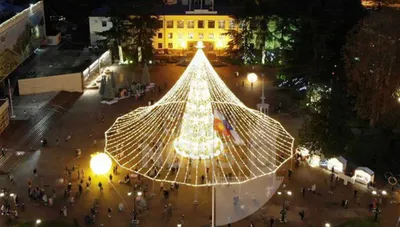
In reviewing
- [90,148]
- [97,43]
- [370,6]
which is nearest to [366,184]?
[90,148]

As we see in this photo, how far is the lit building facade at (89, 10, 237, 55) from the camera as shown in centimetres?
7044

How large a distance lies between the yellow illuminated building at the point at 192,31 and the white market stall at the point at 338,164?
116ft

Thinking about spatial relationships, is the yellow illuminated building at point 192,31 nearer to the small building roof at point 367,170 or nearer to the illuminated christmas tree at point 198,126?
the illuminated christmas tree at point 198,126

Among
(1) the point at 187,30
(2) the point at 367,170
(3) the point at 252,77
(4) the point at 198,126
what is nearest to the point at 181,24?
(1) the point at 187,30

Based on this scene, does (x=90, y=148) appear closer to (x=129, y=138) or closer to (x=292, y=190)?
(x=129, y=138)

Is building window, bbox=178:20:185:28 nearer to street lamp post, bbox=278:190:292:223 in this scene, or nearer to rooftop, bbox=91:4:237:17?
rooftop, bbox=91:4:237:17

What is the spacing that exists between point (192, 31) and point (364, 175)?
129ft

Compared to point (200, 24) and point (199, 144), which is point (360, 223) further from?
point (200, 24)

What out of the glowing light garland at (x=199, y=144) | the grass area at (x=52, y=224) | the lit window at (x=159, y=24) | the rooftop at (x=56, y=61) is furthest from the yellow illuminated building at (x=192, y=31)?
the grass area at (x=52, y=224)

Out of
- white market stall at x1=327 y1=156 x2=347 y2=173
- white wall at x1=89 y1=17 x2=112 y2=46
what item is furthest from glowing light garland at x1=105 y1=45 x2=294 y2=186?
white wall at x1=89 y1=17 x2=112 y2=46

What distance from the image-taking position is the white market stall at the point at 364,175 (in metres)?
36.3

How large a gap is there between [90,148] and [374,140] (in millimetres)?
21108

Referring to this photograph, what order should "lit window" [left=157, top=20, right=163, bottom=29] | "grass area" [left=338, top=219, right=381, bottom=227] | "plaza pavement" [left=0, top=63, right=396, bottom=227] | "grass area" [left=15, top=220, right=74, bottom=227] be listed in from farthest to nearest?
"lit window" [left=157, top=20, right=163, bottom=29]
"plaza pavement" [left=0, top=63, right=396, bottom=227]
"grass area" [left=338, top=219, right=381, bottom=227]
"grass area" [left=15, top=220, right=74, bottom=227]

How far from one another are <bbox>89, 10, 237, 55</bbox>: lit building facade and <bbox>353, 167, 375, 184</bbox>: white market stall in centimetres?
3649
